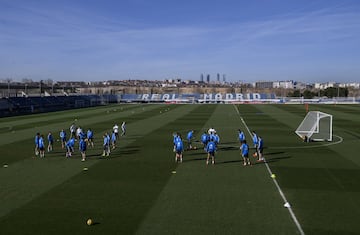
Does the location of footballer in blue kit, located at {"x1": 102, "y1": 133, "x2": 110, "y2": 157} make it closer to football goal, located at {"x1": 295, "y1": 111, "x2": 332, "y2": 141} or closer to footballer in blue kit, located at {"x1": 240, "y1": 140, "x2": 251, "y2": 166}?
footballer in blue kit, located at {"x1": 240, "y1": 140, "x2": 251, "y2": 166}

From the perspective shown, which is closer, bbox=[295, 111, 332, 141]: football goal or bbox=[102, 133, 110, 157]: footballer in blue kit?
bbox=[102, 133, 110, 157]: footballer in blue kit

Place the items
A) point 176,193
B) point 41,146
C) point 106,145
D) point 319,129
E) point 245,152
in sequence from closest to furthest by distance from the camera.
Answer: point 176,193 < point 245,152 < point 41,146 < point 106,145 < point 319,129

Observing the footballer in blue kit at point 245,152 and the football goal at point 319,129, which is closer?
the footballer in blue kit at point 245,152

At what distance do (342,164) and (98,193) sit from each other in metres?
14.1

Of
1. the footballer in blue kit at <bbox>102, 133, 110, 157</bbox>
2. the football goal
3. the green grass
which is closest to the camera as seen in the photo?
the green grass

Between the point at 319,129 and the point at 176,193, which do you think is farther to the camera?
the point at 319,129

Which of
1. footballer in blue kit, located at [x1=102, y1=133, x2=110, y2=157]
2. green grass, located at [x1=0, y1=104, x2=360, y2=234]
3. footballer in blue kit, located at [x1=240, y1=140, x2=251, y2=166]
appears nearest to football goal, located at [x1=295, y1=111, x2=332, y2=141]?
green grass, located at [x1=0, y1=104, x2=360, y2=234]

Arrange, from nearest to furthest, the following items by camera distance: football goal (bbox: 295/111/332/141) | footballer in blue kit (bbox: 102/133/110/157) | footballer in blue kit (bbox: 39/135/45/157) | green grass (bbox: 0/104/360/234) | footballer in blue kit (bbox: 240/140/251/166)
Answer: green grass (bbox: 0/104/360/234), footballer in blue kit (bbox: 240/140/251/166), footballer in blue kit (bbox: 39/135/45/157), footballer in blue kit (bbox: 102/133/110/157), football goal (bbox: 295/111/332/141)

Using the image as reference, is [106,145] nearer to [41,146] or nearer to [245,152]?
[41,146]

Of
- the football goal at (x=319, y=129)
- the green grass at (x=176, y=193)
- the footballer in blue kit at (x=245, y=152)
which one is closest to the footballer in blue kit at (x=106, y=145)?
the green grass at (x=176, y=193)

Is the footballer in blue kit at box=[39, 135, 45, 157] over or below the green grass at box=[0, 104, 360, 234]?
over

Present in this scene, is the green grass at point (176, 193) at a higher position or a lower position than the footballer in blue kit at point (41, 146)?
lower

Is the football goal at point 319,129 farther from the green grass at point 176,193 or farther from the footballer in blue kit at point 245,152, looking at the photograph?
the footballer in blue kit at point 245,152

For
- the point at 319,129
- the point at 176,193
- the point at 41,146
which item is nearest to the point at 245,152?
the point at 176,193
